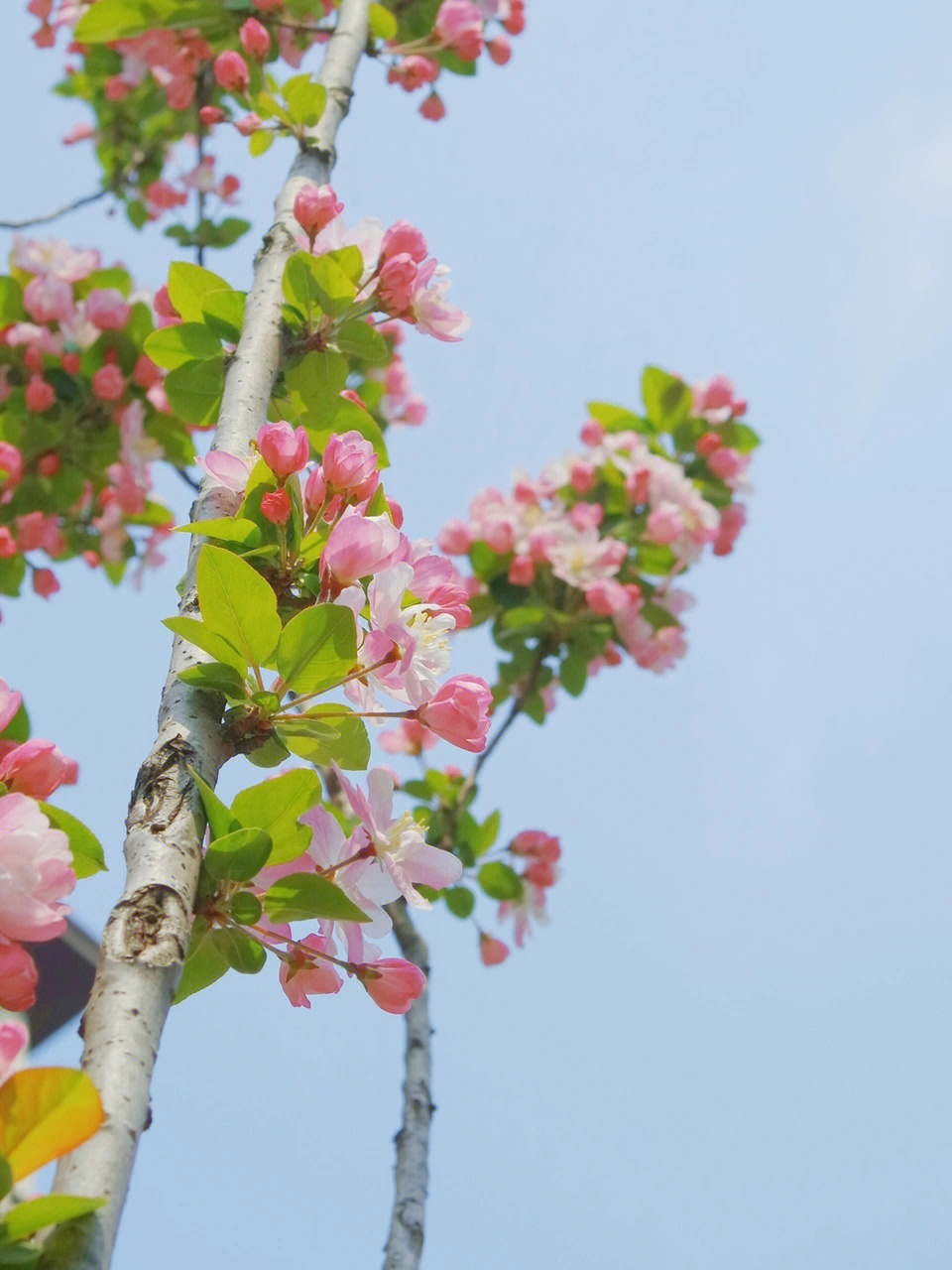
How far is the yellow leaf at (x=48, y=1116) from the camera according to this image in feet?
2.21

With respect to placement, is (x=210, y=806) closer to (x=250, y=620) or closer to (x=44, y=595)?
(x=250, y=620)

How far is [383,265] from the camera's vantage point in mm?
1487

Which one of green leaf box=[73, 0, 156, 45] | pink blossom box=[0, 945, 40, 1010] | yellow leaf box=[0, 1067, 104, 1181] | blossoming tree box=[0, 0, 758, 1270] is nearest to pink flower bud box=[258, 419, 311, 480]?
blossoming tree box=[0, 0, 758, 1270]

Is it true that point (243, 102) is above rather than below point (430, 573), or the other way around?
above

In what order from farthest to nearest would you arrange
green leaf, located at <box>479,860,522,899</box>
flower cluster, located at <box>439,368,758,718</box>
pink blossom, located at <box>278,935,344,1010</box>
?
flower cluster, located at <box>439,368,758,718</box>, green leaf, located at <box>479,860,522,899</box>, pink blossom, located at <box>278,935,344,1010</box>

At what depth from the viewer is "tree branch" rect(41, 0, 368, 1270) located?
673 mm

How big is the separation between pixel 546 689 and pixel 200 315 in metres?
1.82

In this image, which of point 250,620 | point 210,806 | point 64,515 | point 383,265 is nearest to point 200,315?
point 383,265

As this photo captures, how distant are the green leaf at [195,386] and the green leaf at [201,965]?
2.57 feet

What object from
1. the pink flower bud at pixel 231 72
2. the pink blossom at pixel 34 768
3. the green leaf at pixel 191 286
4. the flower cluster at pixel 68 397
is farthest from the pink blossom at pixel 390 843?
the flower cluster at pixel 68 397

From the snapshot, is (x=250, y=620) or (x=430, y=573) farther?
(x=430, y=573)

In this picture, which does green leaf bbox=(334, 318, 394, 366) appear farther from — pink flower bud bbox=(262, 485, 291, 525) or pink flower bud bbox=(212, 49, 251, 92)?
pink flower bud bbox=(212, 49, 251, 92)

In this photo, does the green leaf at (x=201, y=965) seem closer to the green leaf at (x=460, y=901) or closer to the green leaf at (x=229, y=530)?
the green leaf at (x=229, y=530)

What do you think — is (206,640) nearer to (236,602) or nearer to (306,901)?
(236,602)
